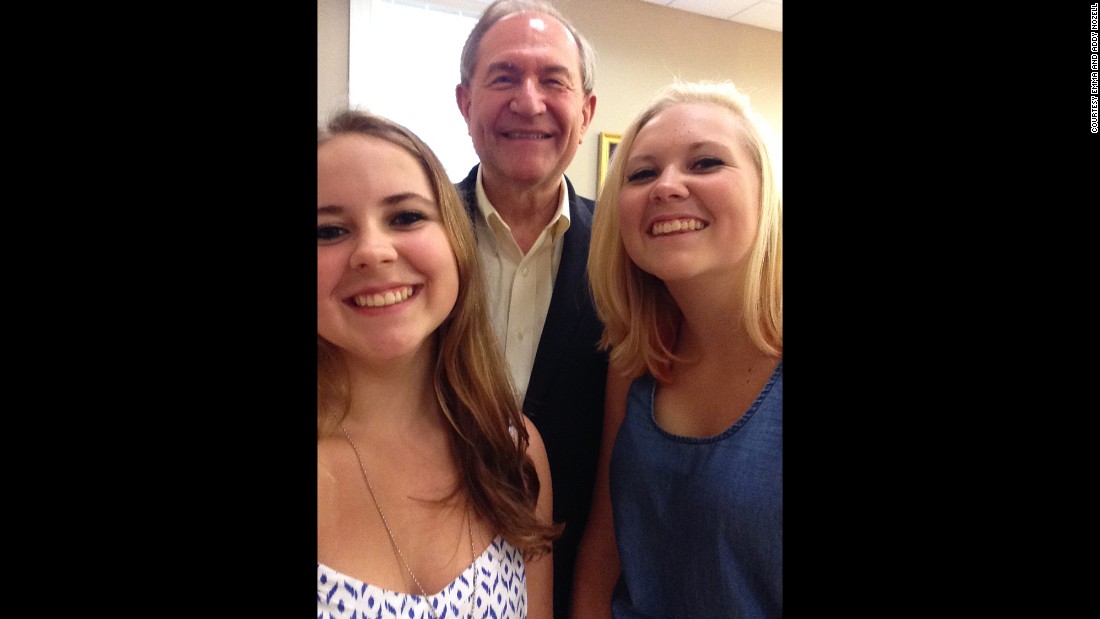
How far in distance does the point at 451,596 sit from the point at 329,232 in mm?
408

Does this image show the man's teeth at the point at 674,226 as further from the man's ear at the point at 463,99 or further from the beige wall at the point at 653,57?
the man's ear at the point at 463,99

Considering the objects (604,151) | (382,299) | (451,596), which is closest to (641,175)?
(604,151)

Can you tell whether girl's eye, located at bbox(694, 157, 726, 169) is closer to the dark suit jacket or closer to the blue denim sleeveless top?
the dark suit jacket

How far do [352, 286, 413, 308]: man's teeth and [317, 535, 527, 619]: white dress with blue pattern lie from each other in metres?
0.26

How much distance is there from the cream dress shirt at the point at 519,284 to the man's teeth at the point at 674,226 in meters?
0.12

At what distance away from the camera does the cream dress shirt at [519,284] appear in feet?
2.35

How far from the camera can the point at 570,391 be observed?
756 mm

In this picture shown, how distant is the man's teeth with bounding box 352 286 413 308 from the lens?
57 cm

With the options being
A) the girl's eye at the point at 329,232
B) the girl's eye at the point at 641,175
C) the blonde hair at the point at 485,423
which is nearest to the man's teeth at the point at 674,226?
the girl's eye at the point at 641,175

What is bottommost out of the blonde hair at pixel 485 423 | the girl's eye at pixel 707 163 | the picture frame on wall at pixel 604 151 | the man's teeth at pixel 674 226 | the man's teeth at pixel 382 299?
the blonde hair at pixel 485 423

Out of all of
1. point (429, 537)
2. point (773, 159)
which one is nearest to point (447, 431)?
point (429, 537)

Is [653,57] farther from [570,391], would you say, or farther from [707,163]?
[570,391]
